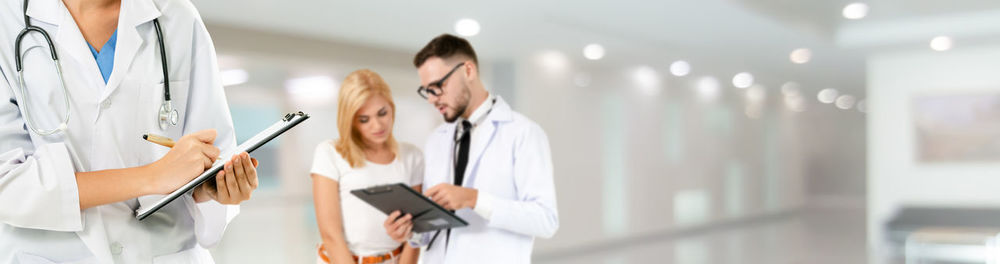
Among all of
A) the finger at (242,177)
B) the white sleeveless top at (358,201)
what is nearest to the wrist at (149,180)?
the finger at (242,177)

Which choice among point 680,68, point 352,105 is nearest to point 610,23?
point 680,68

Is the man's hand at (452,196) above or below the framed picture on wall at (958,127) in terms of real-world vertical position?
below

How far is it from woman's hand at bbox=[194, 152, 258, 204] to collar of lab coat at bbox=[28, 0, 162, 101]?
204 mm

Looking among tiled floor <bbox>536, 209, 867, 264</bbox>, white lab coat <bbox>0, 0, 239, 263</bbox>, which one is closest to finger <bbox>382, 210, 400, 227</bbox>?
white lab coat <bbox>0, 0, 239, 263</bbox>

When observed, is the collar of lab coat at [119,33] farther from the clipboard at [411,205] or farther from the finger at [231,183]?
the clipboard at [411,205]

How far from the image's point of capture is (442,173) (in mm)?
2582

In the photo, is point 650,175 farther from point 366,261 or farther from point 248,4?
point 366,261

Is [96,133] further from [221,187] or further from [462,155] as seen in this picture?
[462,155]

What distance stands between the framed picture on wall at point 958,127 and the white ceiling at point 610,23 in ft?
3.37

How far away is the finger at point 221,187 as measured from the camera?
1.12m

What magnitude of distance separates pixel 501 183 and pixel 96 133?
1575mm

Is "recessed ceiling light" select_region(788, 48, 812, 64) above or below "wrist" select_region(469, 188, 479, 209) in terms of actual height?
above

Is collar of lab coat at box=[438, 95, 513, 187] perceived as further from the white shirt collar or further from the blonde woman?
the blonde woman

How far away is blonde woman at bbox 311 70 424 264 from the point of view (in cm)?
244
